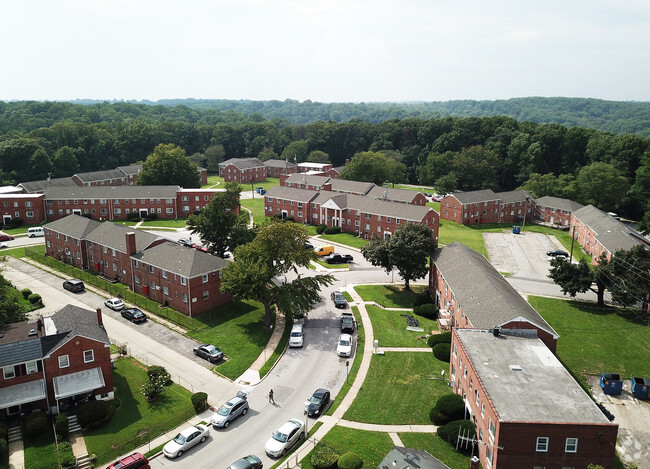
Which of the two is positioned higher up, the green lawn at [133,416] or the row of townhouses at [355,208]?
the row of townhouses at [355,208]

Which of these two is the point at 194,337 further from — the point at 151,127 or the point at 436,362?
the point at 151,127

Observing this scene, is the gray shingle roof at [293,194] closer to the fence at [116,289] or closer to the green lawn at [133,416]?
the fence at [116,289]

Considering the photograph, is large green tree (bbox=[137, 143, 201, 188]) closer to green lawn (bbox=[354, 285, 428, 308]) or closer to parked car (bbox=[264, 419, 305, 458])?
green lawn (bbox=[354, 285, 428, 308])

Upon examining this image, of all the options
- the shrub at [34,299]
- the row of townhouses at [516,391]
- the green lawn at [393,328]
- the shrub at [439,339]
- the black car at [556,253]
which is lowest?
the green lawn at [393,328]

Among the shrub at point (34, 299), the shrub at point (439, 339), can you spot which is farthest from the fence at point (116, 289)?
the shrub at point (439, 339)

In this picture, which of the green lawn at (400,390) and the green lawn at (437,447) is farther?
the green lawn at (400,390)
